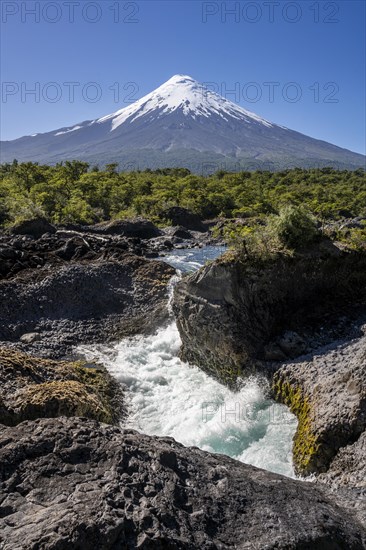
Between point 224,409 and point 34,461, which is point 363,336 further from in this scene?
point 34,461

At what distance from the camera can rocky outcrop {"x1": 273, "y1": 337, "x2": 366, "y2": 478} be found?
7.43m

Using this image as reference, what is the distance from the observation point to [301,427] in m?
8.54

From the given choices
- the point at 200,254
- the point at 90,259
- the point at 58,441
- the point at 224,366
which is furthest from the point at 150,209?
the point at 58,441

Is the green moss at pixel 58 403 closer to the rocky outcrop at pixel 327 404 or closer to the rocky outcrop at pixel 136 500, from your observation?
the rocky outcrop at pixel 136 500

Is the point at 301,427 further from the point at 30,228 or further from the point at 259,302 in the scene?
the point at 30,228

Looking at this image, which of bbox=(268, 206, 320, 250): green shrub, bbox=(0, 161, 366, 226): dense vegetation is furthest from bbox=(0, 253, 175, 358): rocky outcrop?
bbox=(0, 161, 366, 226): dense vegetation

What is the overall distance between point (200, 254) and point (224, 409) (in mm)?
19758

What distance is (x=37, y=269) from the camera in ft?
62.8

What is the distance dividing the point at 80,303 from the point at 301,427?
1077 centimetres

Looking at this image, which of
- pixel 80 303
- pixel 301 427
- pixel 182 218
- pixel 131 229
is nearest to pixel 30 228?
pixel 131 229

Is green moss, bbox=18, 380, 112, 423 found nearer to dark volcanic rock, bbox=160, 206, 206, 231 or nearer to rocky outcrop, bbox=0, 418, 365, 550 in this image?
rocky outcrop, bbox=0, 418, 365, 550

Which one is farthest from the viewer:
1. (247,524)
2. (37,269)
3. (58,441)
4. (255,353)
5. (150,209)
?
(150,209)

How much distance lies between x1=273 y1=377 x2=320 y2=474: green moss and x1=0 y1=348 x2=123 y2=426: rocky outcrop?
4120 millimetres

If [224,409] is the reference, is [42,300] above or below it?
above
